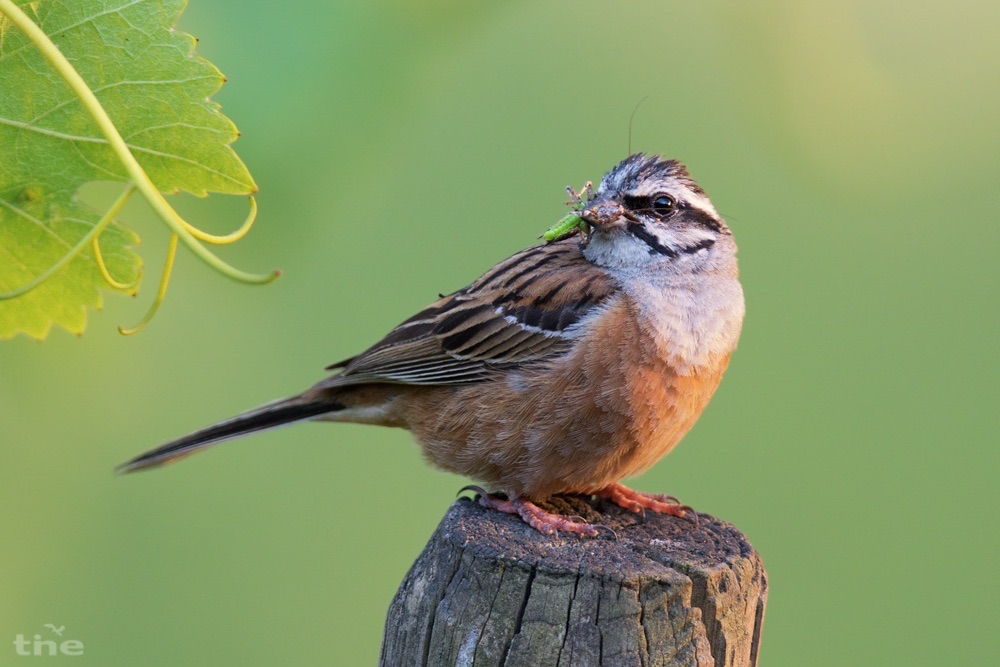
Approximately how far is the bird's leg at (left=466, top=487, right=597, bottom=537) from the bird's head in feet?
→ 3.55

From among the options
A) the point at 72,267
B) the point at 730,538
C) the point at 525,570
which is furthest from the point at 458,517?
the point at 72,267

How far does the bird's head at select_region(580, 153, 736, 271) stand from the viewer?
4.34 meters

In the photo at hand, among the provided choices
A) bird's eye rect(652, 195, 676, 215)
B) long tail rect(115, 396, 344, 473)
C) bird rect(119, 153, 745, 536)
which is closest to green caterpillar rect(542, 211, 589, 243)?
bird rect(119, 153, 745, 536)

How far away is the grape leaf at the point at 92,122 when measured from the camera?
2320 mm

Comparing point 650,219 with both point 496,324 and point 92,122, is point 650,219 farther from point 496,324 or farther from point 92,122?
point 92,122

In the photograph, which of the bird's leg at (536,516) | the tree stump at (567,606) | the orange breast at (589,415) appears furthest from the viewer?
the orange breast at (589,415)

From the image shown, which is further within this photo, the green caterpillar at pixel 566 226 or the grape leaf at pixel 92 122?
the green caterpillar at pixel 566 226

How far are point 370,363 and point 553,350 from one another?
91 centimetres

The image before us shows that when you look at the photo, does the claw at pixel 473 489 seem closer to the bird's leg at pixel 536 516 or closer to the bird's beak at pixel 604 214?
the bird's leg at pixel 536 516

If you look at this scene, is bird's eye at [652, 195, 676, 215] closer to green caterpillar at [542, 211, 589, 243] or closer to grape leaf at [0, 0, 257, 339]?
green caterpillar at [542, 211, 589, 243]

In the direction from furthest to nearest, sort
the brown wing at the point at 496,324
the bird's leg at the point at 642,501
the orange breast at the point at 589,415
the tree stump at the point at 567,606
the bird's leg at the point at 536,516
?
the brown wing at the point at 496,324 → the orange breast at the point at 589,415 → the bird's leg at the point at 642,501 → the bird's leg at the point at 536,516 → the tree stump at the point at 567,606

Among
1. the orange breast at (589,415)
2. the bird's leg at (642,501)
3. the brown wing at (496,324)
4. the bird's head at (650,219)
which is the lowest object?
the bird's leg at (642,501)

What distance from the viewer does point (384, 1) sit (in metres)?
2.42

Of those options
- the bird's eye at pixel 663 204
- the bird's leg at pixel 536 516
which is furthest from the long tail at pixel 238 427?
the bird's eye at pixel 663 204
